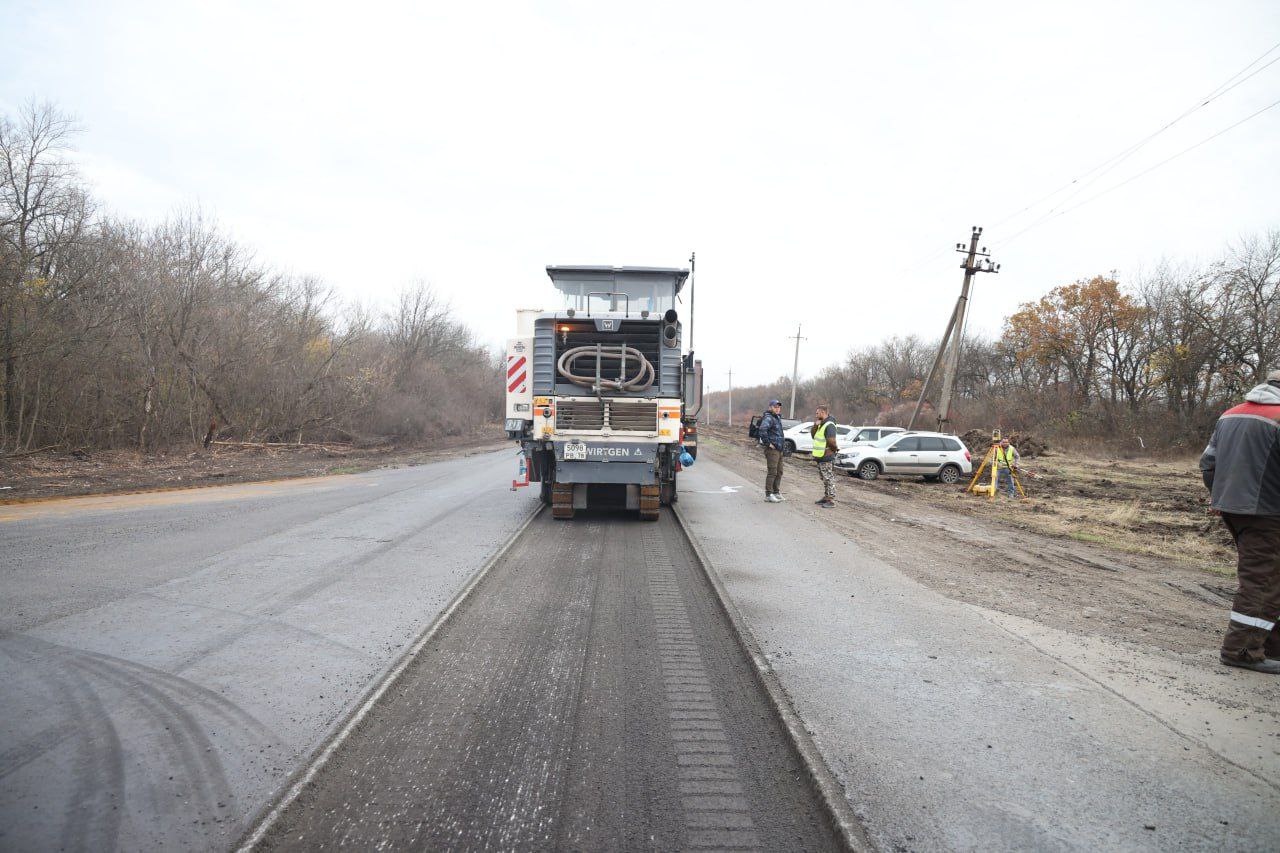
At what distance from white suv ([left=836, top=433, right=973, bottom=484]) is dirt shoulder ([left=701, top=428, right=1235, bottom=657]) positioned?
4.15 feet

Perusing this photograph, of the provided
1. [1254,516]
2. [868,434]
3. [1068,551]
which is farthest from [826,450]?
[868,434]

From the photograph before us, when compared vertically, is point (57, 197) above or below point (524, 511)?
above

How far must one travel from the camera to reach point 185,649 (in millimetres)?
4574

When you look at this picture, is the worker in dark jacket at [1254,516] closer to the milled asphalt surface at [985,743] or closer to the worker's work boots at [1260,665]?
the worker's work boots at [1260,665]

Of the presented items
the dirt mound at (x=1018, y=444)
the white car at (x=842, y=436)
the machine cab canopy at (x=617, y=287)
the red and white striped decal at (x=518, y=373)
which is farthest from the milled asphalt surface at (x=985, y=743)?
the dirt mound at (x=1018, y=444)

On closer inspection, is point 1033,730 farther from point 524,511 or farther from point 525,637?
point 524,511

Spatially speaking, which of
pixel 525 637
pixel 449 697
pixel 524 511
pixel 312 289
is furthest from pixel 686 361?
pixel 312 289

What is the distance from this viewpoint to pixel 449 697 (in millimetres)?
3918

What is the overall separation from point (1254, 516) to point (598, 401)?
734 cm

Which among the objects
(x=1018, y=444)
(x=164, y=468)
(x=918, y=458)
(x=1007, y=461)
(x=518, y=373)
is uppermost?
(x=518, y=373)

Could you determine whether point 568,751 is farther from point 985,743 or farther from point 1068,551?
point 1068,551

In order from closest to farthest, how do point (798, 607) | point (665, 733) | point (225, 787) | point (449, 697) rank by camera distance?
point (225, 787) → point (665, 733) → point (449, 697) → point (798, 607)

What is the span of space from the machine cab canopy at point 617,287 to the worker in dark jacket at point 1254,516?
7853 mm

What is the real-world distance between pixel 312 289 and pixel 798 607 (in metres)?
30.8
